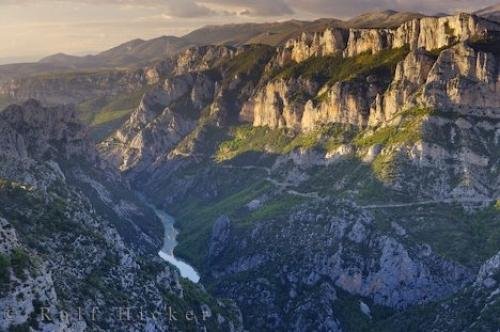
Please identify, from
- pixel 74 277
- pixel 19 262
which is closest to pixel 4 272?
pixel 19 262

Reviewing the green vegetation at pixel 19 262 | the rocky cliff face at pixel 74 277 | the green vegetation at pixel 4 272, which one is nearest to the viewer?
the green vegetation at pixel 4 272

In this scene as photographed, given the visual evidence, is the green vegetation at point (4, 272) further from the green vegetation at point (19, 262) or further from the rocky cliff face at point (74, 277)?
the green vegetation at point (19, 262)

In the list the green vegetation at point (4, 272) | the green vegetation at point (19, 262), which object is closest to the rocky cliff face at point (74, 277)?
the green vegetation at point (19, 262)

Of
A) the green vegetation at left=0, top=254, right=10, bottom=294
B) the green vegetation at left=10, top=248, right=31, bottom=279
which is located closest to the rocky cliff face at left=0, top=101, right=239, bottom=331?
the green vegetation at left=10, top=248, right=31, bottom=279

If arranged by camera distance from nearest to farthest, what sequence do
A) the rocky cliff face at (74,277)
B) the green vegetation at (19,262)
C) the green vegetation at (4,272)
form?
1. the green vegetation at (4,272)
2. the rocky cliff face at (74,277)
3. the green vegetation at (19,262)

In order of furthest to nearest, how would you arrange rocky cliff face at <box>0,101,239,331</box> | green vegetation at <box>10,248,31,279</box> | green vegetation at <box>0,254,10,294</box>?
1. green vegetation at <box>10,248,31,279</box>
2. rocky cliff face at <box>0,101,239,331</box>
3. green vegetation at <box>0,254,10,294</box>

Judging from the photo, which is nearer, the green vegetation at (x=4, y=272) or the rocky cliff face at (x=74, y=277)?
the green vegetation at (x=4, y=272)

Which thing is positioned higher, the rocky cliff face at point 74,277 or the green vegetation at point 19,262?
the green vegetation at point 19,262

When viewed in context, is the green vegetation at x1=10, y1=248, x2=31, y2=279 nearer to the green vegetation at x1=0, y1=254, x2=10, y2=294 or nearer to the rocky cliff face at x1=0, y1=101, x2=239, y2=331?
the rocky cliff face at x1=0, y1=101, x2=239, y2=331

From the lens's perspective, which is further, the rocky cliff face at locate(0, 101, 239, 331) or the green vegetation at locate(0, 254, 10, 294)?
the rocky cliff face at locate(0, 101, 239, 331)

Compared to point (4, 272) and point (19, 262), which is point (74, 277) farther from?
point (4, 272)

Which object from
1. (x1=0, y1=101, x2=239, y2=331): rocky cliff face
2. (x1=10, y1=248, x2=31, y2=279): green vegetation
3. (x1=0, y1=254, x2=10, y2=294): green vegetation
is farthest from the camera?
(x1=10, y1=248, x2=31, y2=279): green vegetation
